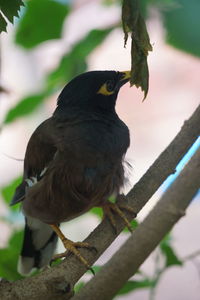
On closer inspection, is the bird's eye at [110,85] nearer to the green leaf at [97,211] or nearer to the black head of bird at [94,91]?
the black head of bird at [94,91]

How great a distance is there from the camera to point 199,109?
167cm

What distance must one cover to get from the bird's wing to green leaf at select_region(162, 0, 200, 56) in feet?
4.52

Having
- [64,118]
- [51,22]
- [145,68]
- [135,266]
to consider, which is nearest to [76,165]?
[64,118]

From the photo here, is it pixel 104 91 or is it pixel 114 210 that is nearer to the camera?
pixel 114 210

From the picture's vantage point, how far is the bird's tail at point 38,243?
2369mm

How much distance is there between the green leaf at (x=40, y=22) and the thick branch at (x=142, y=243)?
1.17 metres

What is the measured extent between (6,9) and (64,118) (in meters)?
1.18

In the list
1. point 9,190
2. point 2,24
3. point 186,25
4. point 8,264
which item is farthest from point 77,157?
point 186,25

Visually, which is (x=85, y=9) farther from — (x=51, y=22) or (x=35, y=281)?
(x=35, y=281)

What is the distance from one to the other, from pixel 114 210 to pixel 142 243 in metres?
0.97

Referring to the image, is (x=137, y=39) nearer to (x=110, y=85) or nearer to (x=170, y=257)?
(x=170, y=257)

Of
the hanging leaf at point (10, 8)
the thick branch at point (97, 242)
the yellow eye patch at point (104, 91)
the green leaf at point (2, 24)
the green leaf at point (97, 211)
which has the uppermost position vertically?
the hanging leaf at point (10, 8)

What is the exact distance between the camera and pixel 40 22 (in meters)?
2.02

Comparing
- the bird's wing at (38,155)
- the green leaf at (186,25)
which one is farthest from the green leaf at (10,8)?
the bird's wing at (38,155)
